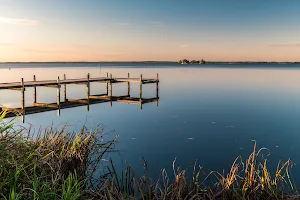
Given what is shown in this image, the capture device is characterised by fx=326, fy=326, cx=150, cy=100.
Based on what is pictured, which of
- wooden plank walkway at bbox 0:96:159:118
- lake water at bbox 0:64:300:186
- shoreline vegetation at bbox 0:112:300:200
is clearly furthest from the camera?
wooden plank walkway at bbox 0:96:159:118

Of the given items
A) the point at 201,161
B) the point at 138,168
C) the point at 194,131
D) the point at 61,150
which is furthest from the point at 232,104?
the point at 61,150

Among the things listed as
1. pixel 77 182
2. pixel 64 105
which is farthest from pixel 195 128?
pixel 77 182

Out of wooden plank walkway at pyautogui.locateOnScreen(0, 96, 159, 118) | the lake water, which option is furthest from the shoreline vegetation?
wooden plank walkway at pyautogui.locateOnScreen(0, 96, 159, 118)

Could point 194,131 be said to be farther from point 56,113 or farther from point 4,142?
point 4,142

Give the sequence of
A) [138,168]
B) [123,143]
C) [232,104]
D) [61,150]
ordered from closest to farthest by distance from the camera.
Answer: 1. [61,150]
2. [138,168]
3. [123,143]
4. [232,104]

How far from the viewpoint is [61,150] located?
8.18 metres

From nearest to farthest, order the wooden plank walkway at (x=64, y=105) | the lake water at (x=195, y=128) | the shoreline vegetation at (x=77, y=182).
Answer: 1. the shoreline vegetation at (x=77, y=182)
2. the lake water at (x=195, y=128)
3. the wooden plank walkway at (x=64, y=105)

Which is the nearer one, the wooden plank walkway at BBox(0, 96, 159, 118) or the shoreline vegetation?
the shoreline vegetation

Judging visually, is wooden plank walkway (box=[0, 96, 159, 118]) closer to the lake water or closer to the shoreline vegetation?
the lake water

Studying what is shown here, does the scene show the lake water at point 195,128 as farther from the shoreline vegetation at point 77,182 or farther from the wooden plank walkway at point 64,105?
the shoreline vegetation at point 77,182

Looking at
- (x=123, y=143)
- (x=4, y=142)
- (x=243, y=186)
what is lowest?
(x=123, y=143)

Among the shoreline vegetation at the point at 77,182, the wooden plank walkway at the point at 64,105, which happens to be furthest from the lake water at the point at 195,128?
the shoreline vegetation at the point at 77,182

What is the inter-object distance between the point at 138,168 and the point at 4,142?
7.61 metres

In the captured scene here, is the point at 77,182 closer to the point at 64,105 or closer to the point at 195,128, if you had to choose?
the point at 195,128
